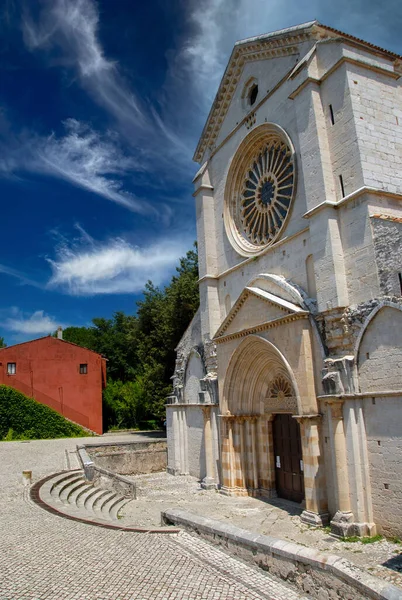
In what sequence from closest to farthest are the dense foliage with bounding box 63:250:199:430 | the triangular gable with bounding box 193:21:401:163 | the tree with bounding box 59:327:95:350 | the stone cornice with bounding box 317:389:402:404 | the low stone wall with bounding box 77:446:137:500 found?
the stone cornice with bounding box 317:389:402:404 < the triangular gable with bounding box 193:21:401:163 < the low stone wall with bounding box 77:446:137:500 < the dense foliage with bounding box 63:250:199:430 < the tree with bounding box 59:327:95:350

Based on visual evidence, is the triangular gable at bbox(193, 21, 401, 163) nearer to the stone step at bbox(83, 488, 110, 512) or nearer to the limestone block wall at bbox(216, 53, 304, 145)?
the limestone block wall at bbox(216, 53, 304, 145)

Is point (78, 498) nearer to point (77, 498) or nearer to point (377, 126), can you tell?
point (77, 498)

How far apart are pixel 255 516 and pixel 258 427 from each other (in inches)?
133

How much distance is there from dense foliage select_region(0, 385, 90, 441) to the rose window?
18.9 metres

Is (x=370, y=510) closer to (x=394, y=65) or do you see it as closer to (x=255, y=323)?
(x=255, y=323)

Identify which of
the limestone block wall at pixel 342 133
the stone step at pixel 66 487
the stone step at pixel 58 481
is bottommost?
the stone step at pixel 66 487

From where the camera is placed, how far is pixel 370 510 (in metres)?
10.8

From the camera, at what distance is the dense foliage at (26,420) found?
94.0 ft

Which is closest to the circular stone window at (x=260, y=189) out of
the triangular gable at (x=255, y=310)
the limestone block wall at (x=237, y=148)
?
the limestone block wall at (x=237, y=148)

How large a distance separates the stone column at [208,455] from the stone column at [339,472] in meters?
6.70

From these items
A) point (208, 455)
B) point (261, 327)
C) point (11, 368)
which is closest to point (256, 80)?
point (261, 327)

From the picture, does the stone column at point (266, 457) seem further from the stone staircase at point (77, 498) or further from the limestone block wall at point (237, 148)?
the limestone block wall at point (237, 148)

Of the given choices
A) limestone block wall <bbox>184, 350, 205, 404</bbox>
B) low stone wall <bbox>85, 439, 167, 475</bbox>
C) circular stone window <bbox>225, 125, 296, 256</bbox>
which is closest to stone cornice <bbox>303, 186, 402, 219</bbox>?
circular stone window <bbox>225, 125, 296, 256</bbox>

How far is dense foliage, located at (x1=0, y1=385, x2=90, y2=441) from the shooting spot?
94.0ft
